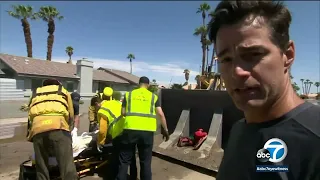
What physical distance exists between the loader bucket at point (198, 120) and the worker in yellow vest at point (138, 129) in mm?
1960

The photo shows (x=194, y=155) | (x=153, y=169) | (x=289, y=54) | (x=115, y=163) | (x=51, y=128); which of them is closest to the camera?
(x=289, y=54)

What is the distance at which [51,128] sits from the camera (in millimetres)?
3885

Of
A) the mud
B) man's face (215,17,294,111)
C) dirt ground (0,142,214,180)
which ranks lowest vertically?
dirt ground (0,142,214,180)

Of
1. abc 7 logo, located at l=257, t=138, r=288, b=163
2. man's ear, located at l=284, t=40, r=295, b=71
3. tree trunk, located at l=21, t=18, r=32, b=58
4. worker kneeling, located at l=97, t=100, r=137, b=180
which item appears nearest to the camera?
abc 7 logo, located at l=257, t=138, r=288, b=163

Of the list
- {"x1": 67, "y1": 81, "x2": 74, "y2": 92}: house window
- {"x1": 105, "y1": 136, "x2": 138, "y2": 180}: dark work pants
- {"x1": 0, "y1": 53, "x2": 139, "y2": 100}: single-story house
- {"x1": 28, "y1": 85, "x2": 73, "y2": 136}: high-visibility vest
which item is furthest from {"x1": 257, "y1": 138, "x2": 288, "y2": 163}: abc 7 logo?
{"x1": 67, "y1": 81, "x2": 74, "y2": 92}: house window

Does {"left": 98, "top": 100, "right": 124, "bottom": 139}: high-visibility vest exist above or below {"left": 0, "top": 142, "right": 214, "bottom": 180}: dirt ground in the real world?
above

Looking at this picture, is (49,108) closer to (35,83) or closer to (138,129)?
(138,129)

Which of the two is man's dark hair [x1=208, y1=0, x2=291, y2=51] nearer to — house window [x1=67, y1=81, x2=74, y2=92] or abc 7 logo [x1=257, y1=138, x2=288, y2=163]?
abc 7 logo [x1=257, y1=138, x2=288, y2=163]

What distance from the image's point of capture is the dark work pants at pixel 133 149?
14.9ft

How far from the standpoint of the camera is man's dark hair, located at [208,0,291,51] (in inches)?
41.2

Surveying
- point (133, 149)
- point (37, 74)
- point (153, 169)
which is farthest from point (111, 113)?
point (37, 74)

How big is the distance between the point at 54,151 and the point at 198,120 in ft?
17.0

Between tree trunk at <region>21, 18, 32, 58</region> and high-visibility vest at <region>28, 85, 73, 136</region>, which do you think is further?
tree trunk at <region>21, 18, 32, 58</region>

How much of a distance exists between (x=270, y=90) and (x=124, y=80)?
133ft
